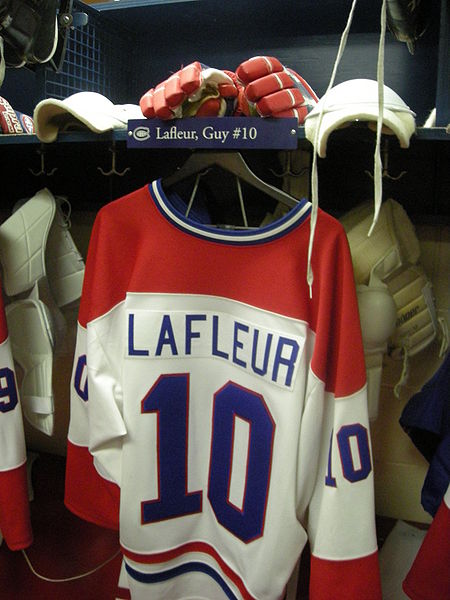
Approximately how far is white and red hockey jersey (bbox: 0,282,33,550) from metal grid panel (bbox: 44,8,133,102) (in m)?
0.56

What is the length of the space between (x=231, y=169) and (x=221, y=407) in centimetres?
43

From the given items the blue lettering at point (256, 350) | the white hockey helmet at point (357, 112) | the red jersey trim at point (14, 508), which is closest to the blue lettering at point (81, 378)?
the red jersey trim at point (14, 508)

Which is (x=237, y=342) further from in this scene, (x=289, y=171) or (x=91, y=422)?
(x=289, y=171)

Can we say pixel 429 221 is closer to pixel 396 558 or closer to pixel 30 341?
pixel 396 558

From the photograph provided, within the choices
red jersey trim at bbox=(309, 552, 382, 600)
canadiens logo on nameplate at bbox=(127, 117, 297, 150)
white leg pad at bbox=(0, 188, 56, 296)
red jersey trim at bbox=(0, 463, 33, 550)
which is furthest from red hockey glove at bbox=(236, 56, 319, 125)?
red jersey trim at bbox=(0, 463, 33, 550)

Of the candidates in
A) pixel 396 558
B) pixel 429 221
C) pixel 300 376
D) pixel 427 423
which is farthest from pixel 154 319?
pixel 396 558

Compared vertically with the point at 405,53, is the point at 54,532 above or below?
below

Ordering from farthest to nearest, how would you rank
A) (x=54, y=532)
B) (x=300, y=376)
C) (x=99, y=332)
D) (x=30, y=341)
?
(x=54, y=532) < (x=30, y=341) < (x=99, y=332) < (x=300, y=376)

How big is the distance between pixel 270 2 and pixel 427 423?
0.96 meters

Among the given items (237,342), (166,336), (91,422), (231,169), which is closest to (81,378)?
(91,422)

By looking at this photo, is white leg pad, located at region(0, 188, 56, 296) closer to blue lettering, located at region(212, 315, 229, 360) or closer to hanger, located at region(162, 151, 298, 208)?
hanger, located at region(162, 151, 298, 208)

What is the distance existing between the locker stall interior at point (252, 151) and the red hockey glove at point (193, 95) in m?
A: 0.16

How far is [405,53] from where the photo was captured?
1.17 m

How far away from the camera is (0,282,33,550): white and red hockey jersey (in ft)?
3.40
